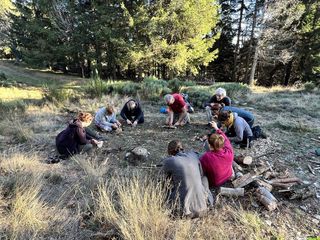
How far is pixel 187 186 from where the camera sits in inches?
110

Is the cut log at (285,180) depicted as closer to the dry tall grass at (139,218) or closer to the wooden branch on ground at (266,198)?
the wooden branch on ground at (266,198)

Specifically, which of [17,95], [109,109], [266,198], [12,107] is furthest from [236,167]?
[17,95]

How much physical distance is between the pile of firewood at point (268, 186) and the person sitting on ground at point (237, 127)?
2.76 ft

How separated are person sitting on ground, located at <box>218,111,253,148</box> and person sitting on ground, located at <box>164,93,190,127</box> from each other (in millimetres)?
1529

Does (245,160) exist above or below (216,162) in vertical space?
below

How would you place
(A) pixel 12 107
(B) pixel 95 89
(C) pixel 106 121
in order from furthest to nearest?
(B) pixel 95 89, (A) pixel 12 107, (C) pixel 106 121

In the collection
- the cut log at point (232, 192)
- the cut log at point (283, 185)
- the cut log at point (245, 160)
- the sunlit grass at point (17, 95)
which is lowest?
the sunlit grass at point (17, 95)

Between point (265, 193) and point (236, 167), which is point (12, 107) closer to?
point (236, 167)

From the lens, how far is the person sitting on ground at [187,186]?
279 centimetres

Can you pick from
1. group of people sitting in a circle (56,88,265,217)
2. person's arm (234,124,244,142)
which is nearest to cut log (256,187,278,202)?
group of people sitting in a circle (56,88,265,217)

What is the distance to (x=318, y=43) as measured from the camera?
16766 millimetres

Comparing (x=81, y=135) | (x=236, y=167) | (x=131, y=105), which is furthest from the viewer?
(x=131, y=105)

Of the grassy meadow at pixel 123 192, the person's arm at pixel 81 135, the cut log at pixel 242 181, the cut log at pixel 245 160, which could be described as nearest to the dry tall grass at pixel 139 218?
the grassy meadow at pixel 123 192

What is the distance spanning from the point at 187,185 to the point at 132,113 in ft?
12.2
